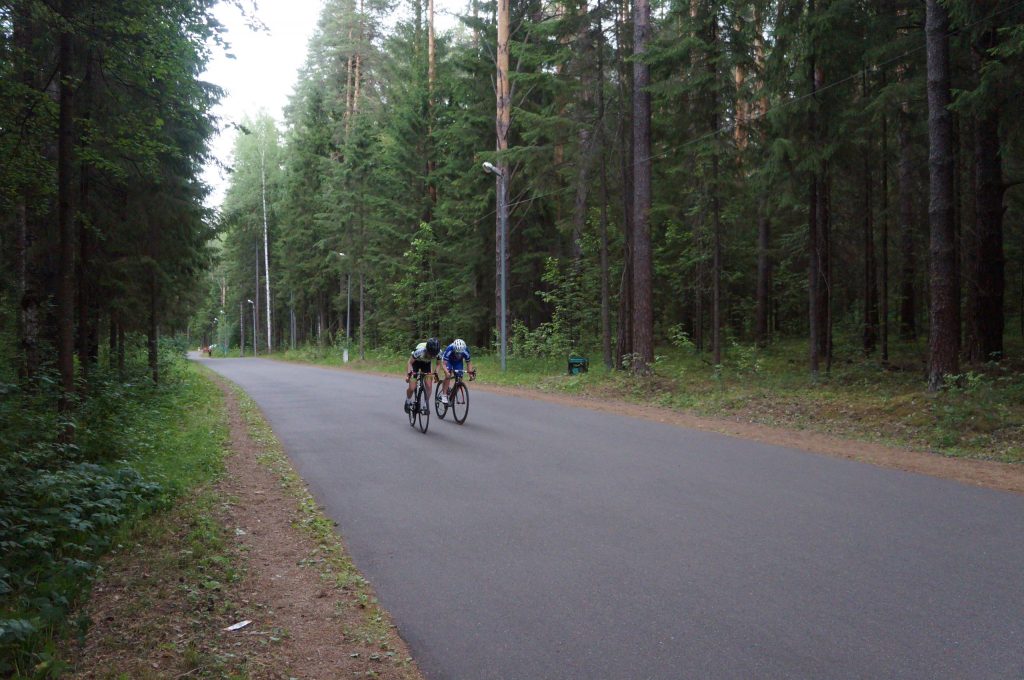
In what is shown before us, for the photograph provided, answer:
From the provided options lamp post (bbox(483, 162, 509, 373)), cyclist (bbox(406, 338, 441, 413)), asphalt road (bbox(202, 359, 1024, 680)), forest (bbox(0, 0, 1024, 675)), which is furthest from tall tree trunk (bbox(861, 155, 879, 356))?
cyclist (bbox(406, 338, 441, 413))

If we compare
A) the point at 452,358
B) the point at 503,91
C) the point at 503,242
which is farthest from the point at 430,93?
the point at 452,358

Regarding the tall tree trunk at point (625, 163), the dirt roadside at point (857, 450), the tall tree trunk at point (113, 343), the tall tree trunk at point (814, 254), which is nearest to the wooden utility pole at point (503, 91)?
the tall tree trunk at point (625, 163)

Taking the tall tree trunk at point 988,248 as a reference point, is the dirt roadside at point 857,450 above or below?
below

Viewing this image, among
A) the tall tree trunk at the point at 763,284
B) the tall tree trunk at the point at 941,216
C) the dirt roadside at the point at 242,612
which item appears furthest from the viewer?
the tall tree trunk at the point at 763,284

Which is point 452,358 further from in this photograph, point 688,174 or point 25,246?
point 688,174

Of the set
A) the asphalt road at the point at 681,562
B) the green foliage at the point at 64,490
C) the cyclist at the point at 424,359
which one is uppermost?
the cyclist at the point at 424,359

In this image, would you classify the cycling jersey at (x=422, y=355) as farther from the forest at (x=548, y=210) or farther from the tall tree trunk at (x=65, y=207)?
the tall tree trunk at (x=65, y=207)

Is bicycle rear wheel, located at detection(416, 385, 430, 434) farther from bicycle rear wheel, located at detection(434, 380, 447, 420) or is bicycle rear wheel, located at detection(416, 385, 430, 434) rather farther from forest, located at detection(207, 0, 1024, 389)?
forest, located at detection(207, 0, 1024, 389)

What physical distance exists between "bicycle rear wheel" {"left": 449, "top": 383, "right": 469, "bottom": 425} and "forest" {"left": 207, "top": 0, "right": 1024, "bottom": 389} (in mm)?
7665

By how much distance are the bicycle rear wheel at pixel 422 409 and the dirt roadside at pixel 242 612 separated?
17.9 ft

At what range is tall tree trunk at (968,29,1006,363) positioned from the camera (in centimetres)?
1491

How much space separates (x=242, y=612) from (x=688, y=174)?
18.4 meters

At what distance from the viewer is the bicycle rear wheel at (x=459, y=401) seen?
1273 centimetres

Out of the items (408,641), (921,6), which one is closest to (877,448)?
(408,641)
